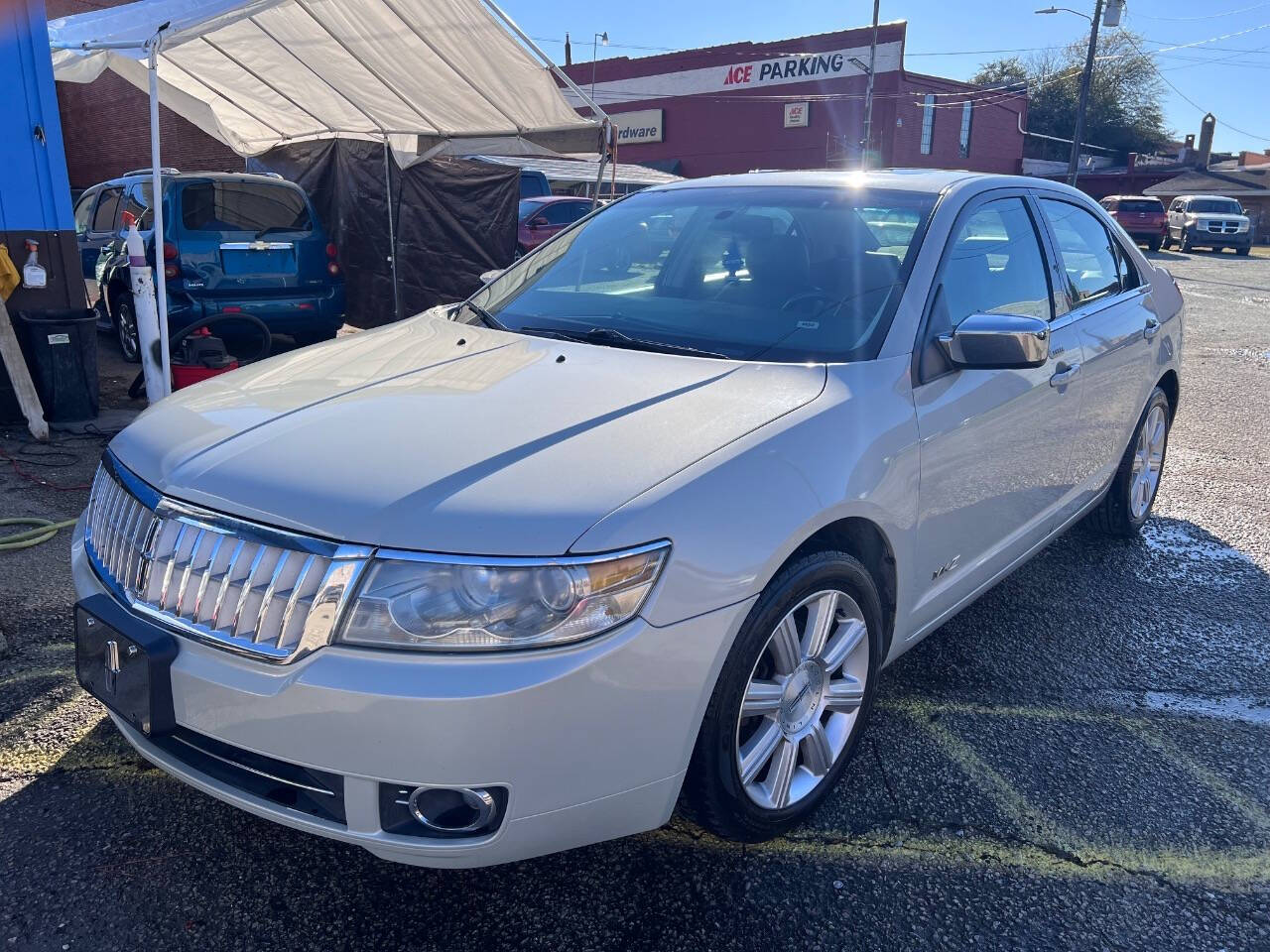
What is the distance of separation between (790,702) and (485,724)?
3.18 feet

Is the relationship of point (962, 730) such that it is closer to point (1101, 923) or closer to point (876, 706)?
point (876, 706)

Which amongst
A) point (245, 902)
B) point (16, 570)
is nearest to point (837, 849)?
point (245, 902)

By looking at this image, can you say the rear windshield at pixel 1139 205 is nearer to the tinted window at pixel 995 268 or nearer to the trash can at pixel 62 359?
the tinted window at pixel 995 268

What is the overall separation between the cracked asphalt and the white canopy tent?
4167mm

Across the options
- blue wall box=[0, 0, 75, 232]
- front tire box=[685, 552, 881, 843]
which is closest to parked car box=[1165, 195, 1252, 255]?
blue wall box=[0, 0, 75, 232]

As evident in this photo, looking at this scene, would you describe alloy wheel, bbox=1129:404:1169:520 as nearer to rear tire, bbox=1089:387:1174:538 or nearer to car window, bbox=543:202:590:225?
rear tire, bbox=1089:387:1174:538

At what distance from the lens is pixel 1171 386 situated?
5.04 meters

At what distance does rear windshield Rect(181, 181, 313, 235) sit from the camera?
8.38 metres

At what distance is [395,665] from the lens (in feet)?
6.14

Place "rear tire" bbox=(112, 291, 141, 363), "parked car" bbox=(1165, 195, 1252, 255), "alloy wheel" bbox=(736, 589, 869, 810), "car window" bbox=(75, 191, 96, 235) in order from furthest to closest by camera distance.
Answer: "parked car" bbox=(1165, 195, 1252, 255) < "car window" bbox=(75, 191, 96, 235) < "rear tire" bbox=(112, 291, 141, 363) < "alloy wheel" bbox=(736, 589, 869, 810)

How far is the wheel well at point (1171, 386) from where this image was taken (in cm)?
489

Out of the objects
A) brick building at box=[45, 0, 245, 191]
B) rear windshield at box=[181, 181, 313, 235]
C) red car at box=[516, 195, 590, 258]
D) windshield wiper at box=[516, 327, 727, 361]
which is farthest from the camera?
brick building at box=[45, 0, 245, 191]

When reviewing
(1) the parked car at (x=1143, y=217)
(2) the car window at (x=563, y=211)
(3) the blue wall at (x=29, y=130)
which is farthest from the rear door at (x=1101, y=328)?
(1) the parked car at (x=1143, y=217)

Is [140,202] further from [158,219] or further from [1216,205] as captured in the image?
[1216,205]
